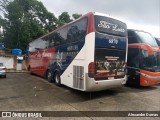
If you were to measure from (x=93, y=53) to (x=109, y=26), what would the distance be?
5.23 ft

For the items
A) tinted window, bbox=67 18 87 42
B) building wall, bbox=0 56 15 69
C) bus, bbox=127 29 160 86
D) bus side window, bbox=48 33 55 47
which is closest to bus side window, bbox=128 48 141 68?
bus, bbox=127 29 160 86

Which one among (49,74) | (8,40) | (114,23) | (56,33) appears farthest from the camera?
(8,40)

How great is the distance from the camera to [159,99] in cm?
801

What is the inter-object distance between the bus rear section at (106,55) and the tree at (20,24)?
20.4 m

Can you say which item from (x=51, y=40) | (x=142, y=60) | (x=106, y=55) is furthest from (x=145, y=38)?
(x=51, y=40)

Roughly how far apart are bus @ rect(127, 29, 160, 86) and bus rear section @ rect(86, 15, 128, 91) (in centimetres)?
190

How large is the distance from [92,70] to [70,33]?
2.73 metres

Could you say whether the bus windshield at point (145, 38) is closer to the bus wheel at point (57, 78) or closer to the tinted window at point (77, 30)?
the tinted window at point (77, 30)

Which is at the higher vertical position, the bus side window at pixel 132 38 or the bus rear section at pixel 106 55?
the bus side window at pixel 132 38

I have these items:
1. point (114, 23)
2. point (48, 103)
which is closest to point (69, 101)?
point (48, 103)

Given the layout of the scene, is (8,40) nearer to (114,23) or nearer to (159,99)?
(114,23)

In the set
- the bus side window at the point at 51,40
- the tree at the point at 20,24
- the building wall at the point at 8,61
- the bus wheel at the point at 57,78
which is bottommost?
the bus wheel at the point at 57,78

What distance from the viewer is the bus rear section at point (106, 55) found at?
Answer: 7004mm

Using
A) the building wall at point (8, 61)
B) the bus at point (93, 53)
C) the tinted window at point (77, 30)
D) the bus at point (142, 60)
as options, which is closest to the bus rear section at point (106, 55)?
the bus at point (93, 53)
